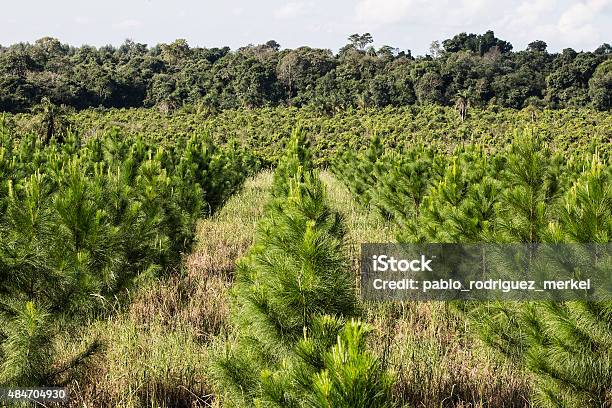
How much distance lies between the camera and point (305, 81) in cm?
5150

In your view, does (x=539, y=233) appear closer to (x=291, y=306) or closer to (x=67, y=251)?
(x=291, y=306)

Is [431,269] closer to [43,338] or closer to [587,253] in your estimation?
[587,253]

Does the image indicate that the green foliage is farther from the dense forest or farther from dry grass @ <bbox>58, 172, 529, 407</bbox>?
the dense forest

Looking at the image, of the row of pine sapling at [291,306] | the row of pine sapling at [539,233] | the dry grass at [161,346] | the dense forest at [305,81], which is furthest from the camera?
the dense forest at [305,81]

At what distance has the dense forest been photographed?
43.1m

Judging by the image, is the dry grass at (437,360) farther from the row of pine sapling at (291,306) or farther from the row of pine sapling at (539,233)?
the row of pine sapling at (291,306)

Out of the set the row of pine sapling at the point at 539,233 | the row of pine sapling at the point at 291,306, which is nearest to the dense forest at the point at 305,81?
the row of pine sapling at the point at 539,233

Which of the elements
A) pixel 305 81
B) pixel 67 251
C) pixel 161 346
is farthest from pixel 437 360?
pixel 305 81

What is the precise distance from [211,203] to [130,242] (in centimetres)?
585

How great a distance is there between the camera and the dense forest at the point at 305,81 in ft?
141

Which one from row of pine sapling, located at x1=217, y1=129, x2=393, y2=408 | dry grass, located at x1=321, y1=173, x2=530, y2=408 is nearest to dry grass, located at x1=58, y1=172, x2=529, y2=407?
dry grass, located at x1=321, y1=173, x2=530, y2=408

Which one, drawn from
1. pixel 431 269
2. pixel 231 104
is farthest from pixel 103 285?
pixel 231 104

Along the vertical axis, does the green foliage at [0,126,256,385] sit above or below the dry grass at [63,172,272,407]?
above

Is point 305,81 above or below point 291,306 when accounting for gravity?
above
